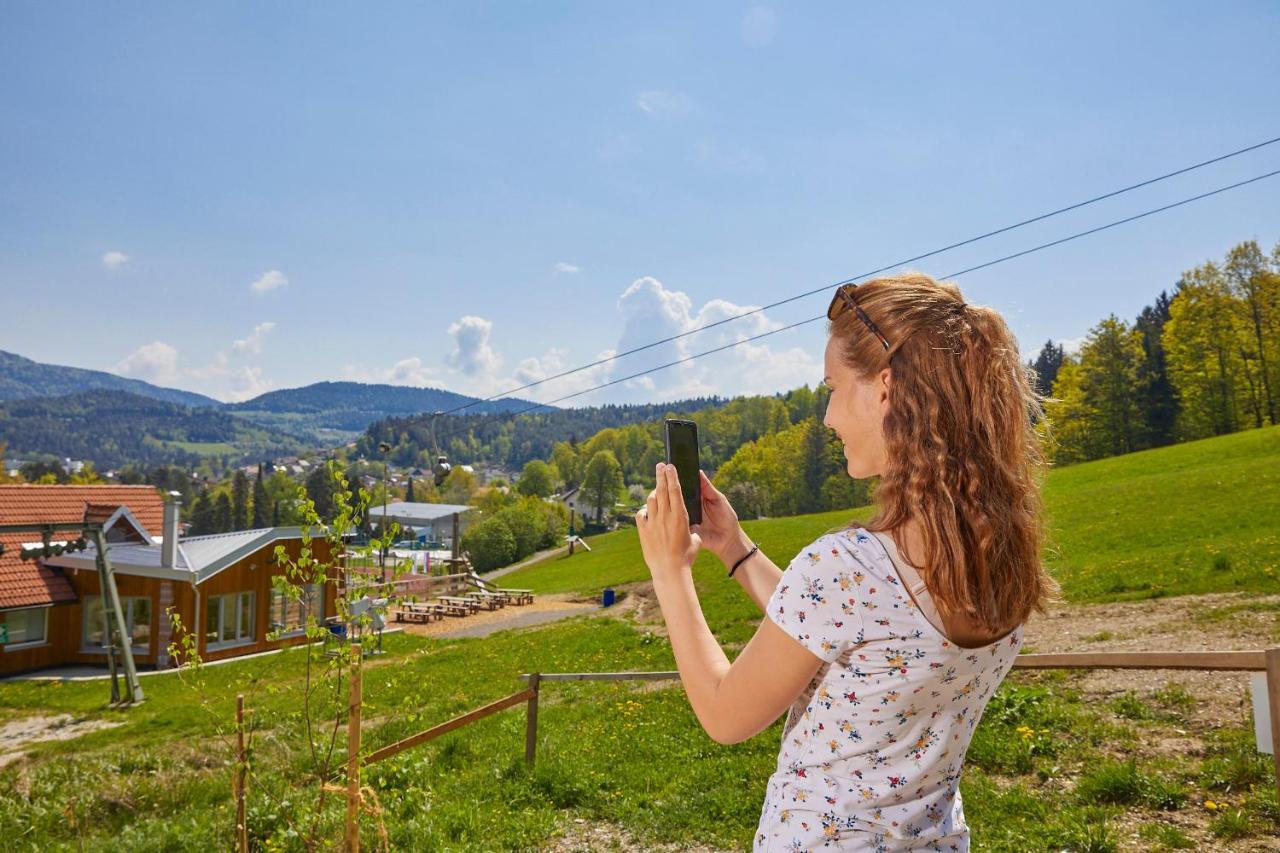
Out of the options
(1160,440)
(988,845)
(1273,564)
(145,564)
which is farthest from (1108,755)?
(1160,440)

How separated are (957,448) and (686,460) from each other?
61 cm

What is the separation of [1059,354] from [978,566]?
3260 inches

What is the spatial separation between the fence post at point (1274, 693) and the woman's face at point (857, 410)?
3931mm

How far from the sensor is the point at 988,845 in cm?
479

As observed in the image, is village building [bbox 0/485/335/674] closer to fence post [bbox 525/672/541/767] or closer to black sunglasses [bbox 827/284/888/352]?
fence post [bbox 525/672/541/767]

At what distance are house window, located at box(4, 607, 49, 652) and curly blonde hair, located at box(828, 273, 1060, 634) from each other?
1160 inches

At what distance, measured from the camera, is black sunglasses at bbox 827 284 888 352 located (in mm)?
1288

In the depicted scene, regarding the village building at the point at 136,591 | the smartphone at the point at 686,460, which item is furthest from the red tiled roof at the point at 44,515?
the smartphone at the point at 686,460

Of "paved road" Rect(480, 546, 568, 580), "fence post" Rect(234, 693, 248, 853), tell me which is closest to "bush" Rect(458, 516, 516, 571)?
"paved road" Rect(480, 546, 568, 580)

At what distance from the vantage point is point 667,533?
1362mm

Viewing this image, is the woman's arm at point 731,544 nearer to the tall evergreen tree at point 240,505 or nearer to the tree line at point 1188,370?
the tree line at point 1188,370

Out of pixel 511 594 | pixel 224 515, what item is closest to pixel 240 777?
pixel 511 594

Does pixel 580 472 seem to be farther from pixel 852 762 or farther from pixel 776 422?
pixel 852 762

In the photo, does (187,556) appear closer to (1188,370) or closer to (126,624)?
(126,624)
